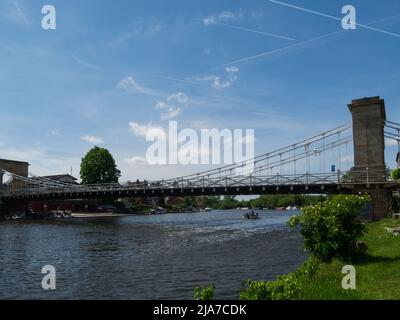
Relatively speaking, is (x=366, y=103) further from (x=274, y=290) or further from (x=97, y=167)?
(x=97, y=167)

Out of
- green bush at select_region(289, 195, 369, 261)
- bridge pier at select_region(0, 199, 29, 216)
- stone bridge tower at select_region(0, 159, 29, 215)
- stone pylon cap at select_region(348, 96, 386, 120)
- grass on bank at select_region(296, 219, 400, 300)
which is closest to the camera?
grass on bank at select_region(296, 219, 400, 300)

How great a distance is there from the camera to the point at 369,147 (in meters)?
44.7

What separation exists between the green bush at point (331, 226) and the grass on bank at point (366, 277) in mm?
651

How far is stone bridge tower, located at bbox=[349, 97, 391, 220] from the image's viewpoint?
43594mm

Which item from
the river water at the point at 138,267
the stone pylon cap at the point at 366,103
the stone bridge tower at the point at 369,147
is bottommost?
the river water at the point at 138,267

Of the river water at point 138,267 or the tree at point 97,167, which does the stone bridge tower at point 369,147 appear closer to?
the river water at point 138,267

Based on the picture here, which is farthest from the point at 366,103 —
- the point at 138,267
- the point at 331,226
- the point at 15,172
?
the point at 15,172

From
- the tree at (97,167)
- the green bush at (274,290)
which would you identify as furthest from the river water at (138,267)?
the tree at (97,167)

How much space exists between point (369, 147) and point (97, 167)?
89.6 metres

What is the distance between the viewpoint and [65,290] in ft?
63.5

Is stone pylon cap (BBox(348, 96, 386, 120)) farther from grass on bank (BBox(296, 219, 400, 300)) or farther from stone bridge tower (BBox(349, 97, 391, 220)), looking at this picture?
grass on bank (BBox(296, 219, 400, 300))

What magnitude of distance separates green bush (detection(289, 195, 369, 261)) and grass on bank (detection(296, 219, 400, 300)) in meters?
0.65

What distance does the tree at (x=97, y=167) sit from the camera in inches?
4715

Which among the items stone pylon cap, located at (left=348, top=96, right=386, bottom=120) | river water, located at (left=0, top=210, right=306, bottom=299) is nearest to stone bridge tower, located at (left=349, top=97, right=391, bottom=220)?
stone pylon cap, located at (left=348, top=96, right=386, bottom=120)
